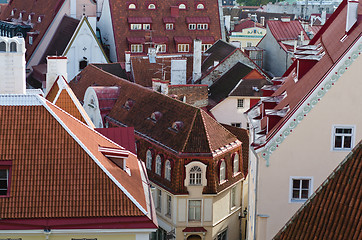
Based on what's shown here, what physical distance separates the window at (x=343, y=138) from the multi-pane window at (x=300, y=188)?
2067mm

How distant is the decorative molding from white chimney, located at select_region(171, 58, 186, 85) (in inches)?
1572

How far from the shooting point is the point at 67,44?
9019 centimetres

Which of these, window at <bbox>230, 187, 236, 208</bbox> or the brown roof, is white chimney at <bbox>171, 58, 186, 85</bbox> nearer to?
the brown roof

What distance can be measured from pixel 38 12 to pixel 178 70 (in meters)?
35.4

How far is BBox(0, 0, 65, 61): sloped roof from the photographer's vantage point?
9707 cm

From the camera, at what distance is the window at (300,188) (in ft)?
117

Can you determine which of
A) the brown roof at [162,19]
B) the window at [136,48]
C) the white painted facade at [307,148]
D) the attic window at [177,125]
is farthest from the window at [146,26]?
the white painted facade at [307,148]

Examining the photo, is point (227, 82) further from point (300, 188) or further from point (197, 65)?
point (300, 188)

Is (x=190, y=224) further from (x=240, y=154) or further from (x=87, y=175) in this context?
(x=87, y=175)

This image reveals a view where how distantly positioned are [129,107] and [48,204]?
109 feet

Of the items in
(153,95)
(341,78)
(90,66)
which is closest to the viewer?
(341,78)

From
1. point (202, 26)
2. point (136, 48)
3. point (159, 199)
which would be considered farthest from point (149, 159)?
point (202, 26)

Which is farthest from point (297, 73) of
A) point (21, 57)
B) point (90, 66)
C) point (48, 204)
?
point (90, 66)

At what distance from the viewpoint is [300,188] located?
35.7 meters
